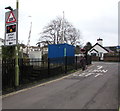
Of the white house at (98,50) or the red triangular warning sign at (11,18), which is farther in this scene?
the white house at (98,50)

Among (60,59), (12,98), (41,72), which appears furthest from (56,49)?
(12,98)

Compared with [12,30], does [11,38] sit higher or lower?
lower

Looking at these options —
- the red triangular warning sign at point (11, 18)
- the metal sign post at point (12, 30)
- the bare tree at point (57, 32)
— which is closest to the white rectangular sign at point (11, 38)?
the metal sign post at point (12, 30)

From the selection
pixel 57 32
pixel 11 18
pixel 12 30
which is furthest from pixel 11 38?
pixel 57 32

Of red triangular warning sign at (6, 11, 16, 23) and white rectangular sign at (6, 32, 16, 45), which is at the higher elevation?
red triangular warning sign at (6, 11, 16, 23)

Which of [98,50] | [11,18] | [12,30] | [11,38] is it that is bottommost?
[11,38]

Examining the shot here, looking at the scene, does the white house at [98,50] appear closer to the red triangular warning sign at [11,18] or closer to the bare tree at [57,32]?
the bare tree at [57,32]

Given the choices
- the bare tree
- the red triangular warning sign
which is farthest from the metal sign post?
the bare tree

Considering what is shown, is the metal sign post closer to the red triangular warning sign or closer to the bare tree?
the red triangular warning sign

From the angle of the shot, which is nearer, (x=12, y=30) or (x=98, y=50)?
(x=12, y=30)

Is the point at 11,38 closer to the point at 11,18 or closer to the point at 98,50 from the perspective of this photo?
the point at 11,18

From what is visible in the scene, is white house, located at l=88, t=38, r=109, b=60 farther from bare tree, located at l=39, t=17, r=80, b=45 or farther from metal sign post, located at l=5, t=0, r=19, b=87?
metal sign post, located at l=5, t=0, r=19, b=87

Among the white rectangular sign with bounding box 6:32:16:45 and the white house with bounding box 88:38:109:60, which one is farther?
the white house with bounding box 88:38:109:60

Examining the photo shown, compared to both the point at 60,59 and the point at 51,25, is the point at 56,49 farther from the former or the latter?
the point at 51,25
